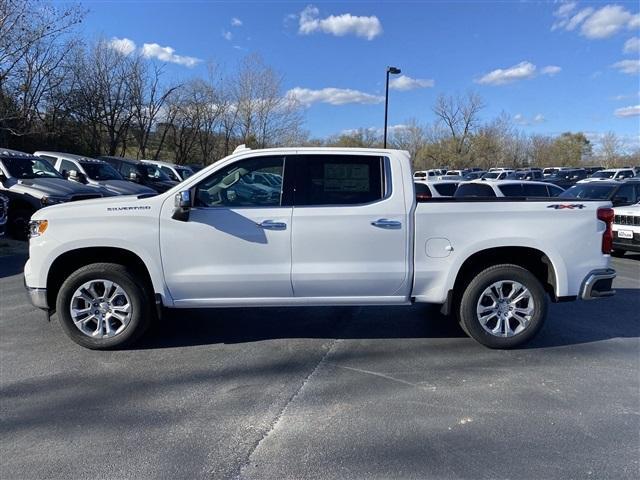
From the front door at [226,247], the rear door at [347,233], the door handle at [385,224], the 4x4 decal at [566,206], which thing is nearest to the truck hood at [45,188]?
the front door at [226,247]

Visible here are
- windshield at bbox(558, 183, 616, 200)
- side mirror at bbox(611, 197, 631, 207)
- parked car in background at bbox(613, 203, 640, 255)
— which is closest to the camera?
parked car in background at bbox(613, 203, 640, 255)

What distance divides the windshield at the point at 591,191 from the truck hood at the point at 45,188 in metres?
11.6

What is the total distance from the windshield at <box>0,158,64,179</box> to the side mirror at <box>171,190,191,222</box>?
30.7ft

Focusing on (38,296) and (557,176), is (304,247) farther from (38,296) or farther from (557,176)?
(557,176)

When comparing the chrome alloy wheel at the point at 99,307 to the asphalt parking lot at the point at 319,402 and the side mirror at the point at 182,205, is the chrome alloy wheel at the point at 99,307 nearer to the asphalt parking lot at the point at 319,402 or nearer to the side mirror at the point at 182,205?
the asphalt parking lot at the point at 319,402

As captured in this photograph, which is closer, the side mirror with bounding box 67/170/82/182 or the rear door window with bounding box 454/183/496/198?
the rear door window with bounding box 454/183/496/198

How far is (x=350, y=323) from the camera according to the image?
225 inches

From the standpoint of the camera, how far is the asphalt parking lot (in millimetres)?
2977

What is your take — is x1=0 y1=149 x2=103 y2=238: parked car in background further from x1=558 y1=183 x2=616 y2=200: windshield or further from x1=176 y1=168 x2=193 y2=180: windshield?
x1=176 y1=168 x2=193 y2=180: windshield

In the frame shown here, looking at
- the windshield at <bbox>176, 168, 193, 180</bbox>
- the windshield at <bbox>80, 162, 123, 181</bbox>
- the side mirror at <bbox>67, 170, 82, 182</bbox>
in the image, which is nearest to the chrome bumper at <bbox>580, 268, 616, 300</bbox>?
the side mirror at <bbox>67, 170, 82, 182</bbox>

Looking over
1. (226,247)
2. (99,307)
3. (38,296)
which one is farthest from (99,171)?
(226,247)

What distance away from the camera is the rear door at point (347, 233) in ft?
15.2

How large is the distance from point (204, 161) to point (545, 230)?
38.5m

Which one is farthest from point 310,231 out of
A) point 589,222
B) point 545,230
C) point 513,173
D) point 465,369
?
point 513,173
